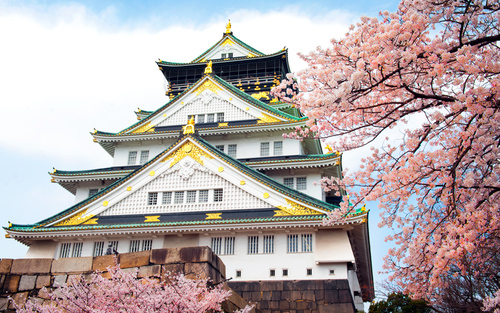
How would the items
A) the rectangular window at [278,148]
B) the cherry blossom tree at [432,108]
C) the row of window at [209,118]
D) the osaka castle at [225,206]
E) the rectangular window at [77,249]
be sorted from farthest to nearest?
the row of window at [209,118] < the rectangular window at [278,148] < the rectangular window at [77,249] < the osaka castle at [225,206] < the cherry blossom tree at [432,108]

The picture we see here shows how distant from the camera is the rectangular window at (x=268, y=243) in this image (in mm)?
21089

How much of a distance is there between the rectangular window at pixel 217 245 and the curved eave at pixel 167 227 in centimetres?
81

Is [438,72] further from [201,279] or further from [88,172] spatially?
[88,172]

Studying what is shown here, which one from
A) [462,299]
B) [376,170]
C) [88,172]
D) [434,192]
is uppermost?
[88,172]

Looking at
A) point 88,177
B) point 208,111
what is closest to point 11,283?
point 88,177

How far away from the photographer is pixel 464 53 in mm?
8805

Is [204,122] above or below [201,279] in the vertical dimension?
above

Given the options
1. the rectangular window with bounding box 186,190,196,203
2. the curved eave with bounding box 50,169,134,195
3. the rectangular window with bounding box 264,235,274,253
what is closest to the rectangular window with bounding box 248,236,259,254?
the rectangular window with bounding box 264,235,274,253

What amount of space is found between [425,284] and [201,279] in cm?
567

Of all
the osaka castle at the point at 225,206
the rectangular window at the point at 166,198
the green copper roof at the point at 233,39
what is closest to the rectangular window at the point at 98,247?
the osaka castle at the point at 225,206

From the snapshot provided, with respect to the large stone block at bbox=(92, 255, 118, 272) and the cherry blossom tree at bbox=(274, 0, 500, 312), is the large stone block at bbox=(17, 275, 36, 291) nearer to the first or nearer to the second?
the large stone block at bbox=(92, 255, 118, 272)

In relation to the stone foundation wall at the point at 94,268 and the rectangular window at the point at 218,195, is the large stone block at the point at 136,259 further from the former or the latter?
the rectangular window at the point at 218,195

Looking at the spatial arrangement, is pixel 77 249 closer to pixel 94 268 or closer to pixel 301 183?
pixel 94 268

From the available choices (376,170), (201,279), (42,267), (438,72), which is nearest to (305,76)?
(376,170)
